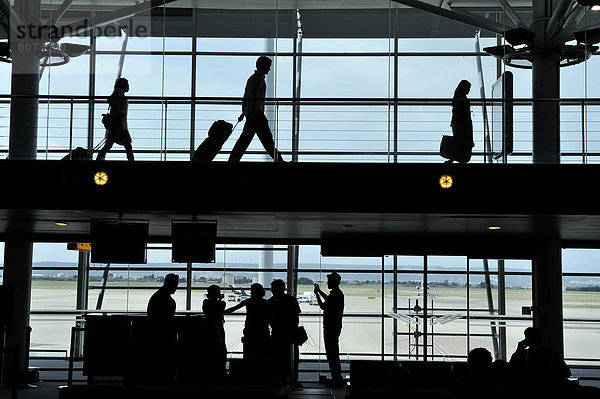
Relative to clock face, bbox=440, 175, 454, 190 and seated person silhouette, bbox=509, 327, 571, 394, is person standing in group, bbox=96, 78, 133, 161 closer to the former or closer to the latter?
clock face, bbox=440, 175, 454, 190

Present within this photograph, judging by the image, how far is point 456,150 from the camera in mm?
11680

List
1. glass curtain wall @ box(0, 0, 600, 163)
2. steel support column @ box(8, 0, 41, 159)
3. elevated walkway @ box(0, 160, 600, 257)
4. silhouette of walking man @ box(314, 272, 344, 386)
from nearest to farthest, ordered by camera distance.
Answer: elevated walkway @ box(0, 160, 600, 257)
silhouette of walking man @ box(314, 272, 344, 386)
steel support column @ box(8, 0, 41, 159)
glass curtain wall @ box(0, 0, 600, 163)

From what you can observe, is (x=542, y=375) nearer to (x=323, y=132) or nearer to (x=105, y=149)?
(x=105, y=149)

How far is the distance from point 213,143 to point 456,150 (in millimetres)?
3852

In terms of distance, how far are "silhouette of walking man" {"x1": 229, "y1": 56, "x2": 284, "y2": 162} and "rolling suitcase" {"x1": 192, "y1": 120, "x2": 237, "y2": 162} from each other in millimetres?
257

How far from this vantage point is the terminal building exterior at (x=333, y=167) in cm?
1038

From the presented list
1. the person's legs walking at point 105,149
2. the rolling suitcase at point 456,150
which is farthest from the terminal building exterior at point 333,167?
the person's legs walking at point 105,149

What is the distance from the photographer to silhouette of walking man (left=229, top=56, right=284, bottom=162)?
11008 mm

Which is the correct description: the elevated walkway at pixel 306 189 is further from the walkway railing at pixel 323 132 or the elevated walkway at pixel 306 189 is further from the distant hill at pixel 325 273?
the walkway railing at pixel 323 132

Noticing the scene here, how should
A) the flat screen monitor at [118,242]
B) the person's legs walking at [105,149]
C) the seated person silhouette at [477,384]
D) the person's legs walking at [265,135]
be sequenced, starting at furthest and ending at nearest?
1. the flat screen monitor at [118,242]
2. the person's legs walking at [105,149]
3. the person's legs walking at [265,135]
4. the seated person silhouette at [477,384]

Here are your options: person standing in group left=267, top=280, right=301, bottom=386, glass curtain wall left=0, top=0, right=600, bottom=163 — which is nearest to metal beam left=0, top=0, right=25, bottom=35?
glass curtain wall left=0, top=0, right=600, bottom=163

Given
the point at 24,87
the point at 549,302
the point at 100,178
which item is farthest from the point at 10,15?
the point at 549,302

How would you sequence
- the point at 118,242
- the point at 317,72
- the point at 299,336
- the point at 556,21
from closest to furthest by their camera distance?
1. the point at 118,242
2. the point at 299,336
3. the point at 556,21
4. the point at 317,72

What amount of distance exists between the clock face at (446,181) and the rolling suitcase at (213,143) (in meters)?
3.33
